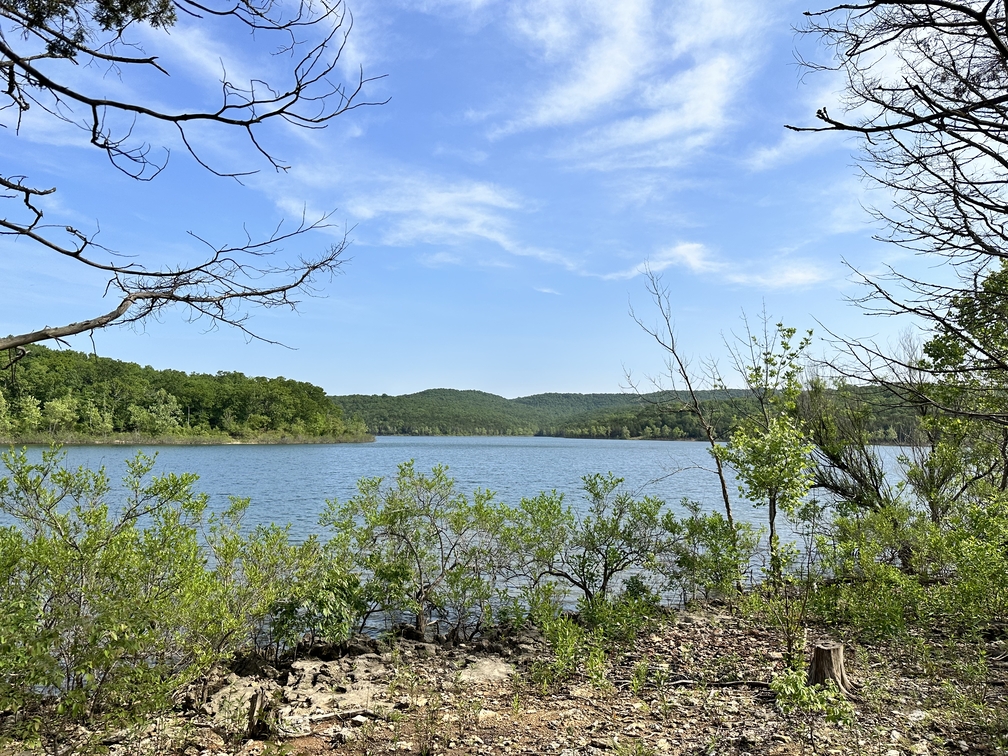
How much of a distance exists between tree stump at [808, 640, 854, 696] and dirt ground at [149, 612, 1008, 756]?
0.15m

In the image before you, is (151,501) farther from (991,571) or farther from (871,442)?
(871,442)

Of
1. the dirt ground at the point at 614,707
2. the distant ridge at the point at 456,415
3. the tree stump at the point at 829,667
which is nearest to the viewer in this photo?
the dirt ground at the point at 614,707

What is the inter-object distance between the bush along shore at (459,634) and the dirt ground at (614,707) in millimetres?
32

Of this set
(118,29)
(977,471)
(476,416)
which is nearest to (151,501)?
(118,29)

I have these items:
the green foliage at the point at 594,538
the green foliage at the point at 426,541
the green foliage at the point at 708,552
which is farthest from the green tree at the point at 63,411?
the green foliage at the point at 708,552

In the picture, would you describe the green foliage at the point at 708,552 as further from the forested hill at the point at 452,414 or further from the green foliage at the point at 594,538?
the forested hill at the point at 452,414

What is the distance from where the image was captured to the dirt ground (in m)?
4.90

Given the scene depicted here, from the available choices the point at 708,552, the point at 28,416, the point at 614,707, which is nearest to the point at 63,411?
the point at 28,416

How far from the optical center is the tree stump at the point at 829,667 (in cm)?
582

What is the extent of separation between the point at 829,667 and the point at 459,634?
5364mm

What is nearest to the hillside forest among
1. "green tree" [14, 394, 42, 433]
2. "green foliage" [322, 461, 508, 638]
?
"green tree" [14, 394, 42, 433]

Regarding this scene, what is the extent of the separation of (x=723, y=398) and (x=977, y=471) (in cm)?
529

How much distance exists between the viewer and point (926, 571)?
28.7 feet

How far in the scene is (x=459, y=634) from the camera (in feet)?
31.0
